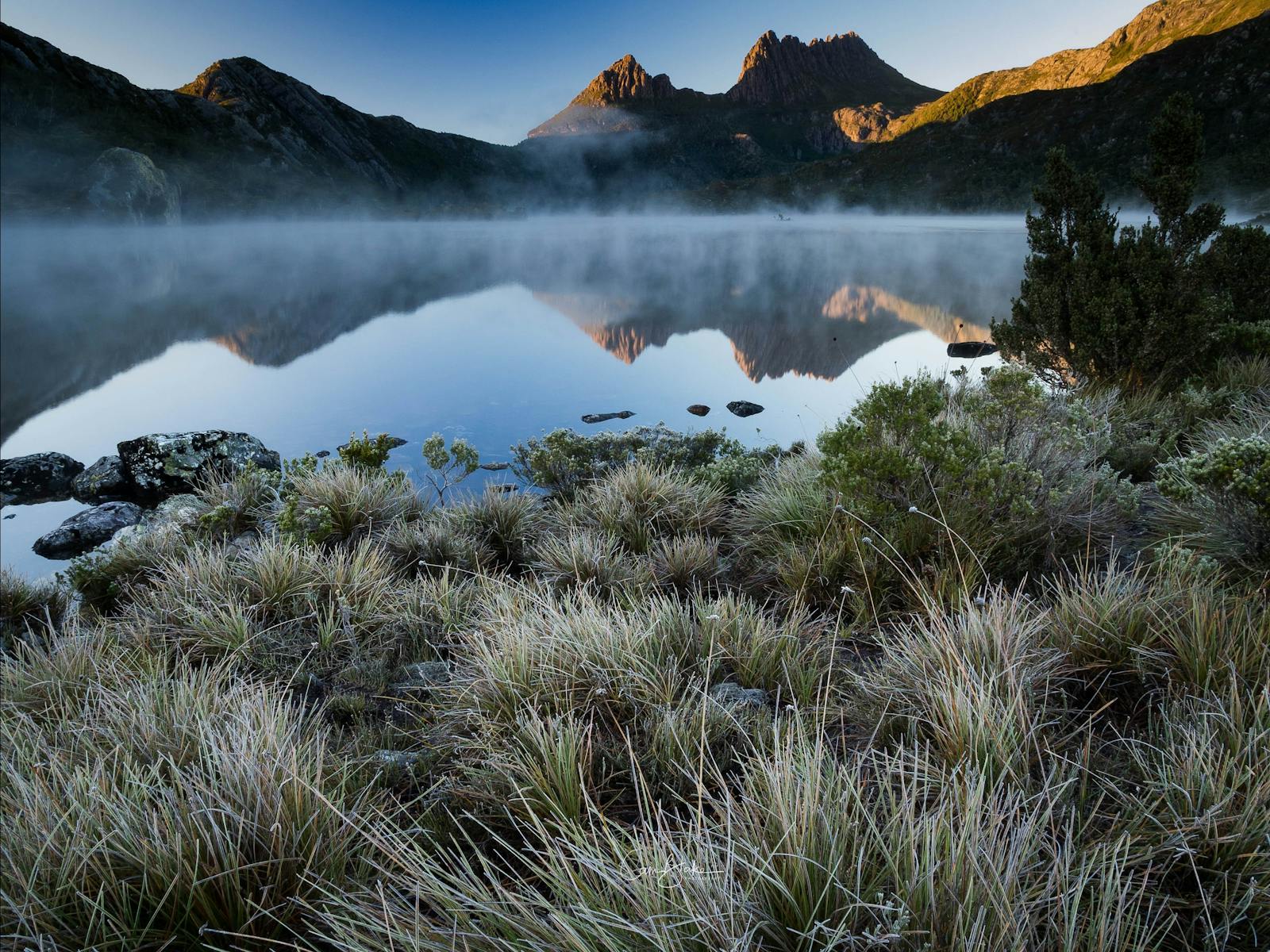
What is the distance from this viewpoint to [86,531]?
9.73 metres

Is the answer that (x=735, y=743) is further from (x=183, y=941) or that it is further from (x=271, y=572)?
(x=271, y=572)

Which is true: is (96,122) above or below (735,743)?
above

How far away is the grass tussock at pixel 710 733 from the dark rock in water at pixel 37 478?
23.5ft

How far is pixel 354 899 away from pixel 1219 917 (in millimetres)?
2604

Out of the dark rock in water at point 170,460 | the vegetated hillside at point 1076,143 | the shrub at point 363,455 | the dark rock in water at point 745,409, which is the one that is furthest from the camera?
the vegetated hillside at point 1076,143

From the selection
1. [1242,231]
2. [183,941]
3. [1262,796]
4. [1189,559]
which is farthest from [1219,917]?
[1242,231]

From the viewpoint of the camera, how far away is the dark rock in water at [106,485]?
11.4 meters

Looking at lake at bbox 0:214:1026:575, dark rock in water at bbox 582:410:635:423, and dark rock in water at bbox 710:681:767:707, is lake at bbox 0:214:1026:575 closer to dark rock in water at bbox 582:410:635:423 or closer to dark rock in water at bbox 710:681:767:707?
dark rock in water at bbox 582:410:635:423

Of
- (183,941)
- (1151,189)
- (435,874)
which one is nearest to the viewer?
(183,941)

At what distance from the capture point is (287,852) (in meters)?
2.31

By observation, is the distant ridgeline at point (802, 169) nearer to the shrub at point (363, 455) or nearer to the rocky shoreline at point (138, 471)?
the shrub at point (363, 455)

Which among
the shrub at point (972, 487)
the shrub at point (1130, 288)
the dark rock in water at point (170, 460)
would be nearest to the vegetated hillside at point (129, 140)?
the dark rock in water at point (170, 460)

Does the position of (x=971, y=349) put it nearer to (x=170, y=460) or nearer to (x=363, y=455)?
(x=363, y=455)

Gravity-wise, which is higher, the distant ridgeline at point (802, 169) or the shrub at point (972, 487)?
the distant ridgeline at point (802, 169)
